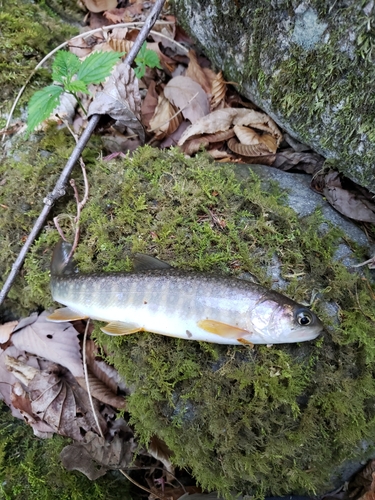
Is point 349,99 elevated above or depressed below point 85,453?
above

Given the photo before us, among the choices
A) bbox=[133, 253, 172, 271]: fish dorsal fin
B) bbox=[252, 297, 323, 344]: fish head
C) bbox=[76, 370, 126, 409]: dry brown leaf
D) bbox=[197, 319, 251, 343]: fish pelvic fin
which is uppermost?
bbox=[252, 297, 323, 344]: fish head

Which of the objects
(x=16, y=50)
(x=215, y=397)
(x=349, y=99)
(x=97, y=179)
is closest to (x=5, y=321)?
(x=97, y=179)

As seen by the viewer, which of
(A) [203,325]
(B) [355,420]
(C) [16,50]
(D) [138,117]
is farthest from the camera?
(C) [16,50]

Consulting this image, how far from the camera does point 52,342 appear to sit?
10.9ft

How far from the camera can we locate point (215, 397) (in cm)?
256

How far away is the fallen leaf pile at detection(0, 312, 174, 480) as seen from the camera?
3193mm

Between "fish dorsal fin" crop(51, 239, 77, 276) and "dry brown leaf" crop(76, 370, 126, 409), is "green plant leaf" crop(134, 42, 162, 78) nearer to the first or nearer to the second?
"fish dorsal fin" crop(51, 239, 77, 276)

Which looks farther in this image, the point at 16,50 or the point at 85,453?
the point at 16,50

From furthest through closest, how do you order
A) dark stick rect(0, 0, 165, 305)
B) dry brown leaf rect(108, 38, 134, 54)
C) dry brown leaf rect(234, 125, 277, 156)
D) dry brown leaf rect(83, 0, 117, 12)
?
1. dry brown leaf rect(83, 0, 117, 12)
2. dry brown leaf rect(108, 38, 134, 54)
3. dry brown leaf rect(234, 125, 277, 156)
4. dark stick rect(0, 0, 165, 305)

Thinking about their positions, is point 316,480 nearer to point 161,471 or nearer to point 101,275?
point 161,471

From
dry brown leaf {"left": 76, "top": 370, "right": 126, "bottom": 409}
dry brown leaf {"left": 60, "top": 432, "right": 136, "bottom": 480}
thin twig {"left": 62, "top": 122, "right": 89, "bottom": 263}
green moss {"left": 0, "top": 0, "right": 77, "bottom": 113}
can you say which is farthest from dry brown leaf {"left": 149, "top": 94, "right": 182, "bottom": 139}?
dry brown leaf {"left": 60, "top": 432, "right": 136, "bottom": 480}

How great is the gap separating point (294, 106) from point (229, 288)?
1568 mm

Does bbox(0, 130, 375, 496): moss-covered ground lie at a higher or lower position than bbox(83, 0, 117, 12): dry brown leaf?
lower

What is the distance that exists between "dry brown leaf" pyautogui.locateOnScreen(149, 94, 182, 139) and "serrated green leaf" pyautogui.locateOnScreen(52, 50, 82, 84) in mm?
899
